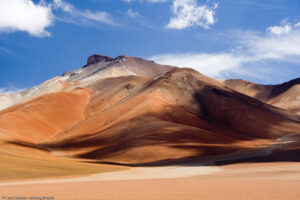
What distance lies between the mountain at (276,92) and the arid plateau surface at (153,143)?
5.55 meters

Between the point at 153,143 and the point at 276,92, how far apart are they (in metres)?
137

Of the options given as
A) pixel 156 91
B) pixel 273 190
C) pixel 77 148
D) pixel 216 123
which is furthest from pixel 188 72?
pixel 273 190

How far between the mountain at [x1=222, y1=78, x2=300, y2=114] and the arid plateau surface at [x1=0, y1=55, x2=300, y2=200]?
5.55m

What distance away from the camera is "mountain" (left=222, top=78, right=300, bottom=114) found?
149 m

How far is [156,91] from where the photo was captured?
3639 inches

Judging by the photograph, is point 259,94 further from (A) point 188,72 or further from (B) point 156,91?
(B) point 156,91

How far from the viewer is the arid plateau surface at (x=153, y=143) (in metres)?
15.9

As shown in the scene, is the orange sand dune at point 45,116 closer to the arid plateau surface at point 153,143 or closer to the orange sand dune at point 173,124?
the arid plateau surface at point 153,143

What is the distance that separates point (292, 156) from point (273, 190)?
25157 millimetres

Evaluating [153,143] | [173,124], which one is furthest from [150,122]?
[153,143]

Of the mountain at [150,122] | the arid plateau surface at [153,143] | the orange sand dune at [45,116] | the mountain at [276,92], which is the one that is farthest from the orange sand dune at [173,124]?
the mountain at [276,92]

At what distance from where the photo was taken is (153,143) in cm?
5125

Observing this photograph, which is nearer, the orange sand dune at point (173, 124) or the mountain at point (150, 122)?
the orange sand dune at point (173, 124)

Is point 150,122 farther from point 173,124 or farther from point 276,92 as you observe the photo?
point 276,92
